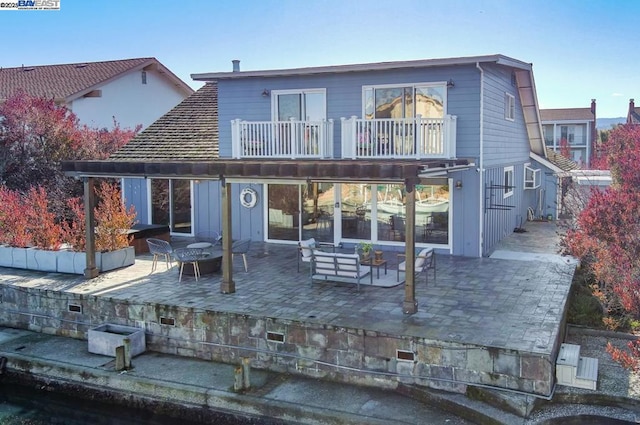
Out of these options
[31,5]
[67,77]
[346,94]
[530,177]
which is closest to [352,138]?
[346,94]

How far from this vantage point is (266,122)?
601 inches

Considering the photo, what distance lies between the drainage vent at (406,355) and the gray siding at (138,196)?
1151cm

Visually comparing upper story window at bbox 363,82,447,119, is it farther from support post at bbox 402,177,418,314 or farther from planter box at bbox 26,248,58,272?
planter box at bbox 26,248,58,272

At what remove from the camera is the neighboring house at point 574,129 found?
1956 inches

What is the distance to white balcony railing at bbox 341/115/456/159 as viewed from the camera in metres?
13.9

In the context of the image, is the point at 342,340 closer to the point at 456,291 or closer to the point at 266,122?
the point at 456,291

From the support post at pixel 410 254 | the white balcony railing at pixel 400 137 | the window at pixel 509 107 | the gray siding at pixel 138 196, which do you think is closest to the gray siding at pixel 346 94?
the white balcony railing at pixel 400 137

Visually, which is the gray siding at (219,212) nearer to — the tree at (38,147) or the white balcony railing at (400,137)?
the white balcony railing at (400,137)

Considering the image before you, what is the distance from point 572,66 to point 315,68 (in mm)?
17763

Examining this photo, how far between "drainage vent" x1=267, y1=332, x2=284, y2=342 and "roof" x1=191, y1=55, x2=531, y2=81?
776 cm

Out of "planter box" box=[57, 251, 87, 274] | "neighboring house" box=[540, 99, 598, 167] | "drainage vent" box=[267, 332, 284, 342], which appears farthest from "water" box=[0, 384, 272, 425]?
"neighboring house" box=[540, 99, 598, 167]

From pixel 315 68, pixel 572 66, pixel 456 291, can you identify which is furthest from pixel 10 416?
pixel 572 66

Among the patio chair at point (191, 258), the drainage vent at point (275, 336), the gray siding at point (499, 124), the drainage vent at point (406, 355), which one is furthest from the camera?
the gray siding at point (499, 124)

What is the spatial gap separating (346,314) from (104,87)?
20042 mm
